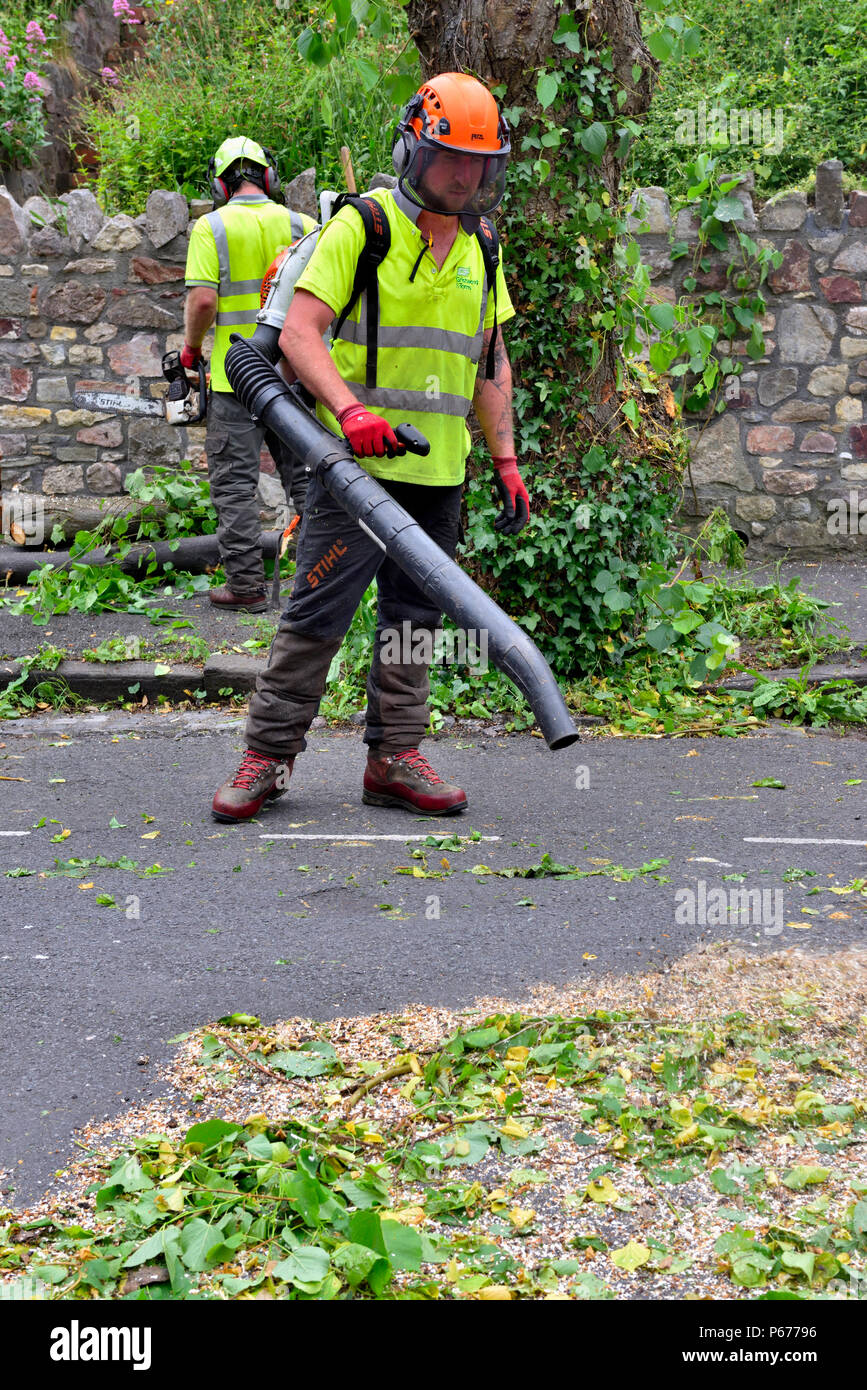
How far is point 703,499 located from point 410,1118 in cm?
622

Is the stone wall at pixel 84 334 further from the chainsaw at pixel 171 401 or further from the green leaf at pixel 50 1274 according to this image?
the green leaf at pixel 50 1274

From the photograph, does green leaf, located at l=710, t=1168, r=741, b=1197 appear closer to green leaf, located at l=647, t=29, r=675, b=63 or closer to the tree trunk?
the tree trunk

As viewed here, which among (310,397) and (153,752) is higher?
(310,397)

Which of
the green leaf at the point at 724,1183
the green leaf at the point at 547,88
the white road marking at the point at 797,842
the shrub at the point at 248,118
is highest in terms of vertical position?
the shrub at the point at 248,118

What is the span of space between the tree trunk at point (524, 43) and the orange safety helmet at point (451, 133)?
191 centimetres

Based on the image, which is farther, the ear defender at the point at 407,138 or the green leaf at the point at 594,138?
the green leaf at the point at 594,138

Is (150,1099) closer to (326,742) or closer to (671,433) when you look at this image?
(326,742)

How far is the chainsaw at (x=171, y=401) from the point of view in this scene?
7527 mm

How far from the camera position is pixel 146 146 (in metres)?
9.59

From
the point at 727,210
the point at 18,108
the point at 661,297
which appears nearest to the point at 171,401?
the point at 661,297

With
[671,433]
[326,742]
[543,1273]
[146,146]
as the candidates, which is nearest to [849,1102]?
[543,1273]

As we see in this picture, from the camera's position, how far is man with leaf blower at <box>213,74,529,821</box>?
3902 mm

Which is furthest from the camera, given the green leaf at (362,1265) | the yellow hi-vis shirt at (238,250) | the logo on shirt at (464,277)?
the yellow hi-vis shirt at (238,250)

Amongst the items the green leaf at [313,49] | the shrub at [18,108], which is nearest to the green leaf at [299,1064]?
the green leaf at [313,49]
